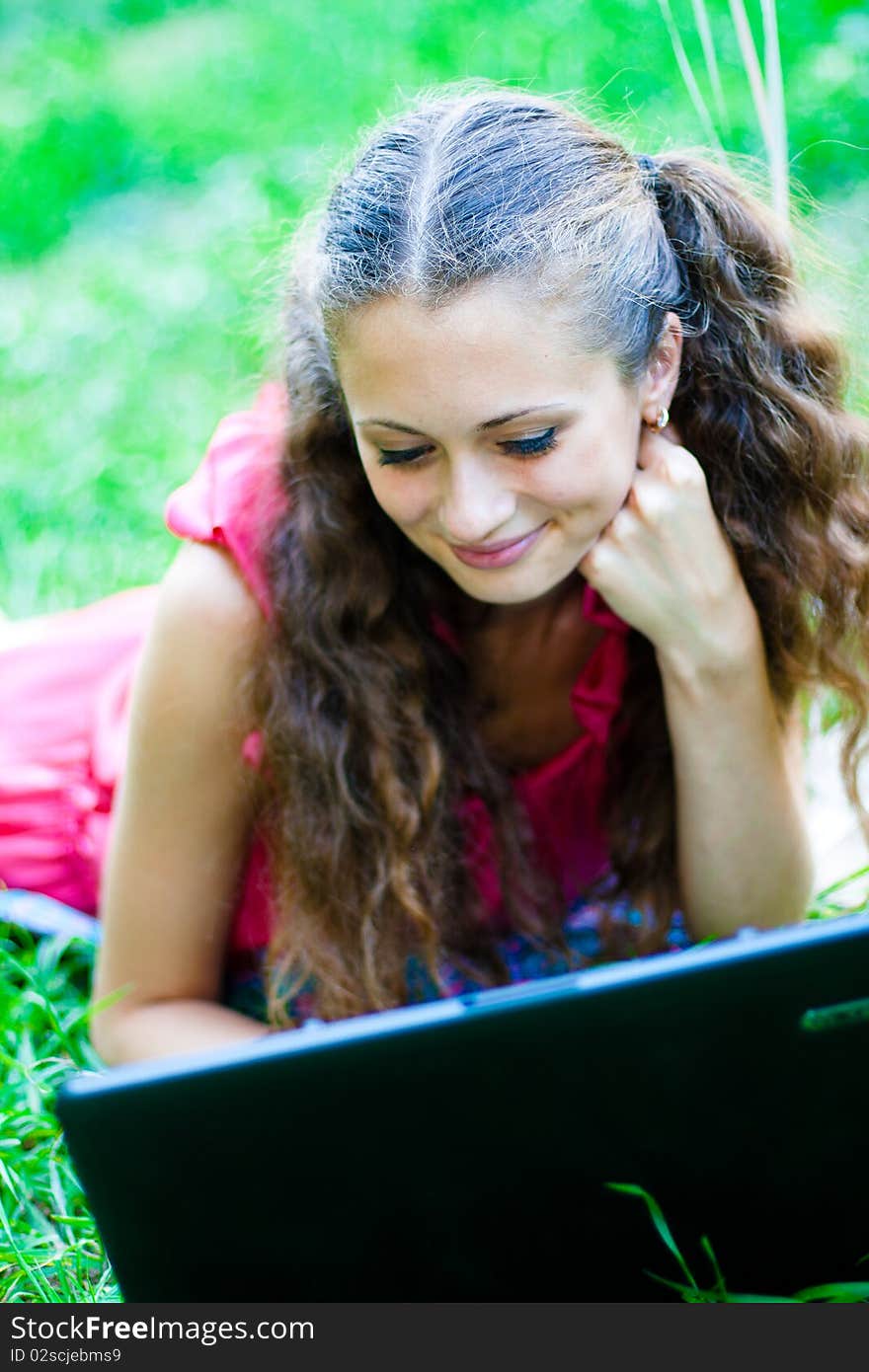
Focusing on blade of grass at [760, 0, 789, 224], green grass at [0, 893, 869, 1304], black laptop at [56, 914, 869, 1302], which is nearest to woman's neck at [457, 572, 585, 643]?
blade of grass at [760, 0, 789, 224]

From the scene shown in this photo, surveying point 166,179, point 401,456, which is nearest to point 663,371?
point 401,456

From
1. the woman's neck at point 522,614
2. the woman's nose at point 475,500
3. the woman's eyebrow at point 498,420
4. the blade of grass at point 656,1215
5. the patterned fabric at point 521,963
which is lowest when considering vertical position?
the patterned fabric at point 521,963

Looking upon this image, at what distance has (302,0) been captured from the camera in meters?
5.68

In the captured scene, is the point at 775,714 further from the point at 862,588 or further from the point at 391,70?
the point at 391,70

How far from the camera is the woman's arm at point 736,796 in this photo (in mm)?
→ 1939

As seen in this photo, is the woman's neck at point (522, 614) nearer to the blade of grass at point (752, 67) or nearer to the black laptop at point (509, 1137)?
the blade of grass at point (752, 67)

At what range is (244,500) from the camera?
1.91 m

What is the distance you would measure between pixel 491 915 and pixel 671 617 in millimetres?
547

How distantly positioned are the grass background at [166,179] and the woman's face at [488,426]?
2.08 ft

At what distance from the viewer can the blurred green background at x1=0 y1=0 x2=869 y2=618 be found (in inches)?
143

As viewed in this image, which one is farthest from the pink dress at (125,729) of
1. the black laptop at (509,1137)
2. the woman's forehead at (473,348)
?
the black laptop at (509,1137)

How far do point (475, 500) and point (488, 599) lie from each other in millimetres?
194

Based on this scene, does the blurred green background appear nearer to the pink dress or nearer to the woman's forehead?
the pink dress

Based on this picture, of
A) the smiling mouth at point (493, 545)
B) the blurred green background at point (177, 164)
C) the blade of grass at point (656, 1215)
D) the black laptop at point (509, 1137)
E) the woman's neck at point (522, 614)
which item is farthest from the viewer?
the blurred green background at point (177, 164)
